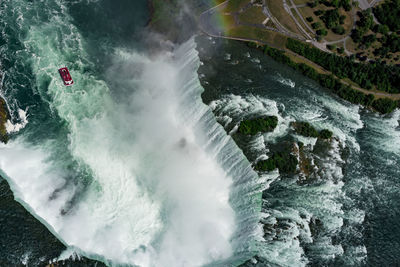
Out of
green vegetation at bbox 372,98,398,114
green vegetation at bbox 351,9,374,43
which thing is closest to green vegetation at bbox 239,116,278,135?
green vegetation at bbox 372,98,398,114

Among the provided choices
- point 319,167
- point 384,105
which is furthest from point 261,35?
point 319,167

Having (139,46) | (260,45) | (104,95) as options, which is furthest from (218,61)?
(104,95)

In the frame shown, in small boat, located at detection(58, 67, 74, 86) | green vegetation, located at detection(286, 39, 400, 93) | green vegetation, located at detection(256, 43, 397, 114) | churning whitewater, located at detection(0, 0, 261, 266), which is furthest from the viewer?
green vegetation, located at detection(286, 39, 400, 93)

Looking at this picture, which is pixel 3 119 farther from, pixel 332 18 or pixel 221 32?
pixel 332 18

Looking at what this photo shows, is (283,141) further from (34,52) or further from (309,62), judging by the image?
(34,52)

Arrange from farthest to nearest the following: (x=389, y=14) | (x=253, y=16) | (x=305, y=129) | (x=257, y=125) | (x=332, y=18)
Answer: (x=389, y=14)
(x=253, y=16)
(x=332, y=18)
(x=305, y=129)
(x=257, y=125)

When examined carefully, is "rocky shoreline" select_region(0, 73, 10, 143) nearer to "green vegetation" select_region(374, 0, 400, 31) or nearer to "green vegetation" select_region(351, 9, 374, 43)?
"green vegetation" select_region(351, 9, 374, 43)

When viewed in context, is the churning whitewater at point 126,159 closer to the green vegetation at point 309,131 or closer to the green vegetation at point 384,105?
the green vegetation at point 309,131
